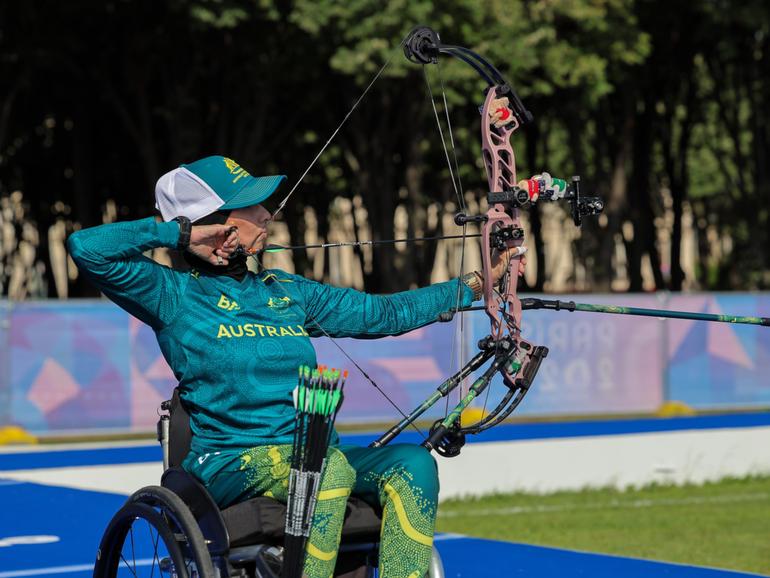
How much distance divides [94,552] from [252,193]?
4013 millimetres

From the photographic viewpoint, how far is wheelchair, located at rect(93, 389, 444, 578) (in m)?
4.45

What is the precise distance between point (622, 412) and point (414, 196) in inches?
442

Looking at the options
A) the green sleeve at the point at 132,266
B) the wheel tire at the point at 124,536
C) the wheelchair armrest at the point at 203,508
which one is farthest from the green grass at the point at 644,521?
the green sleeve at the point at 132,266

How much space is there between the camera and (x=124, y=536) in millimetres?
4938

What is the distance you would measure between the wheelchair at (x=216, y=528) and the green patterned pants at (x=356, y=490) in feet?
0.20

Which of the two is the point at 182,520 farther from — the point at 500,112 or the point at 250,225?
the point at 500,112

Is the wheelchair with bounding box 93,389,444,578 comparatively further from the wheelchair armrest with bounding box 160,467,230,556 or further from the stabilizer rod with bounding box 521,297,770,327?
the stabilizer rod with bounding box 521,297,770,327

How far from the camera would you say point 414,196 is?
27812 millimetres

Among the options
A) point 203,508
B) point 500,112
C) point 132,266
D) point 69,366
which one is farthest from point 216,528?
point 69,366

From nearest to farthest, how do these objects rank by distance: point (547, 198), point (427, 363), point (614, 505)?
point (547, 198)
point (614, 505)
point (427, 363)

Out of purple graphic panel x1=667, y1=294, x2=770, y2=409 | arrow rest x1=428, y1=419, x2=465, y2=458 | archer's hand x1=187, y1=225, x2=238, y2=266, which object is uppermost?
archer's hand x1=187, y1=225, x2=238, y2=266

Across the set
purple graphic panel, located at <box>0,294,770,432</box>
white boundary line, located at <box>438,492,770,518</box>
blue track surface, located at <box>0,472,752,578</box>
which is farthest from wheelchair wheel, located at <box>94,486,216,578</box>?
purple graphic panel, located at <box>0,294,770,432</box>

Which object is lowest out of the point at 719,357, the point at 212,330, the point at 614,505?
the point at 614,505

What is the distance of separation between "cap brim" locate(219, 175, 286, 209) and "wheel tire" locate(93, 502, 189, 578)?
0.96m
